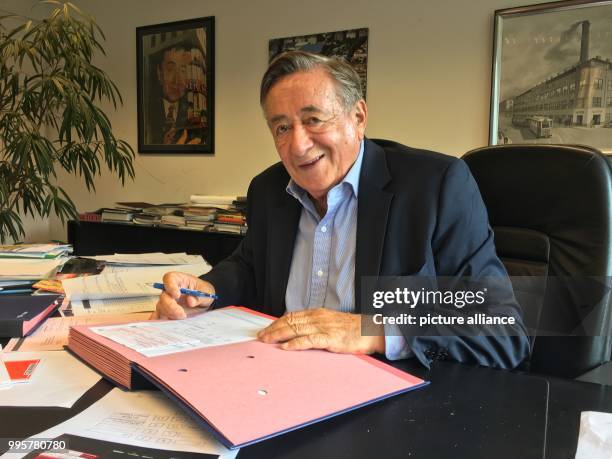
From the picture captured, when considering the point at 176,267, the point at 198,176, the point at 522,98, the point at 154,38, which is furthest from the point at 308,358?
the point at 154,38

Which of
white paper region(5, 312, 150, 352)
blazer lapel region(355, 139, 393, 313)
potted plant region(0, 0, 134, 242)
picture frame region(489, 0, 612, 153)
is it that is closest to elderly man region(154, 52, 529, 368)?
blazer lapel region(355, 139, 393, 313)

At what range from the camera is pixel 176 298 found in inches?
40.4

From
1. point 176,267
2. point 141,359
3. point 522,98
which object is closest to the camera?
point 141,359

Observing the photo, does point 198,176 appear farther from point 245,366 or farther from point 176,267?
point 245,366

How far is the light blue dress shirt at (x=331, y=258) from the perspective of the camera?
1.16 meters

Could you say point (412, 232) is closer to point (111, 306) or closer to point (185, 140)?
point (111, 306)

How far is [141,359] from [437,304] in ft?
1.91

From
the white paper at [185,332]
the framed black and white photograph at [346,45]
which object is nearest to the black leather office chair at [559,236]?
the white paper at [185,332]

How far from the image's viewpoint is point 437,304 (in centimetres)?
101

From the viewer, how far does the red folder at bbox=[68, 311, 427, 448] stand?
1.87ft

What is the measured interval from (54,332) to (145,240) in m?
2.13

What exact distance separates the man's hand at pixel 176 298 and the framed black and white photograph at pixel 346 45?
1.87 m

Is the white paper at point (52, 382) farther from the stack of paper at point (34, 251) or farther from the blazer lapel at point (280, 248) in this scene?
the stack of paper at point (34, 251)

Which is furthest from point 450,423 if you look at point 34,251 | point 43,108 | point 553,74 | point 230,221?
point 43,108
